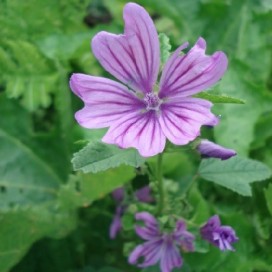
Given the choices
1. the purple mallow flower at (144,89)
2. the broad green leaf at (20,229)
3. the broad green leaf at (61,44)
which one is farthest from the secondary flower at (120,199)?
the broad green leaf at (61,44)

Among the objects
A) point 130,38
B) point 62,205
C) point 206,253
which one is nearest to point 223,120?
point 206,253

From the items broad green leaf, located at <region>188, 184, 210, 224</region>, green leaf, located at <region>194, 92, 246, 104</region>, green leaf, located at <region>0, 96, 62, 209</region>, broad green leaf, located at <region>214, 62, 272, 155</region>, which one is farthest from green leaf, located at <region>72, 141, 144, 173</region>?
green leaf, located at <region>0, 96, 62, 209</region>

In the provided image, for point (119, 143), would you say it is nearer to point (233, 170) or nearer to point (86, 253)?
point (233, 170)

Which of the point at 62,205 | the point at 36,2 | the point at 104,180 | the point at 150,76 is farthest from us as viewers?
the point at 36,2

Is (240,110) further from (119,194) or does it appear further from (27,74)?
(27,74)

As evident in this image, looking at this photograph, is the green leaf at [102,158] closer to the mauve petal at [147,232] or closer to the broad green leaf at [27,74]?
the mauve petal at [147,232]

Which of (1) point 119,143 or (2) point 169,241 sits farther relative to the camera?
(2) point 169,241
